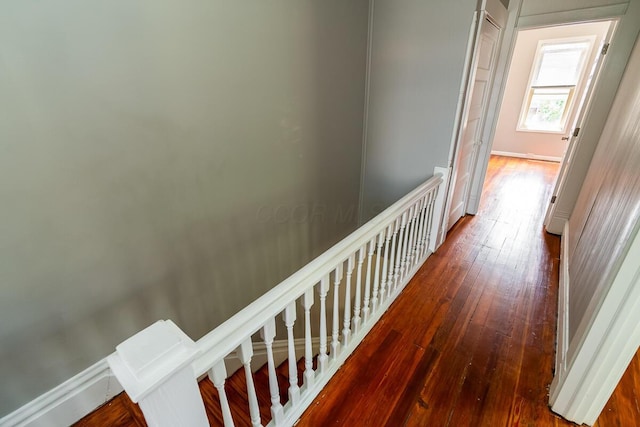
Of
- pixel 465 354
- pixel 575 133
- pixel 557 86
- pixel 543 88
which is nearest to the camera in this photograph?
pixel 465 354

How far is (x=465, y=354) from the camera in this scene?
1.58m

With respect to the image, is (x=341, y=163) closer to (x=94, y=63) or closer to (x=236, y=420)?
(x=94, y=63)

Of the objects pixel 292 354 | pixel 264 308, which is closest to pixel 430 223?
pixel 292 354

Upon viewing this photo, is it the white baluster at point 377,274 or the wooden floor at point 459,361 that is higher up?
the white baluster at point 377,274

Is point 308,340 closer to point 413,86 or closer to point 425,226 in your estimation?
point 425,226

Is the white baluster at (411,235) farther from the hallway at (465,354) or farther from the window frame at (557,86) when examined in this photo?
the window frame at (557,86)

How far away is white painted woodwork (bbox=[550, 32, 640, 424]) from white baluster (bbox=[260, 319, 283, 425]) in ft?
3.96

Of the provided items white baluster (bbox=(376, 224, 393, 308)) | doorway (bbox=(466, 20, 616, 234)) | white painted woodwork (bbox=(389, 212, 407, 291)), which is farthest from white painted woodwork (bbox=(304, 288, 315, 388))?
doorway (bbox=(466, 20, 616, 234))

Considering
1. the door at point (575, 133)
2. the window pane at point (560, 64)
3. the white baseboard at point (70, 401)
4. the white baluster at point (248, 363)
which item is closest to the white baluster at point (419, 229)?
the white baluster at point (248, 363)

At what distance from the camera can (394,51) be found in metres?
2.25

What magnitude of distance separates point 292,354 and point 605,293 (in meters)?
1.19

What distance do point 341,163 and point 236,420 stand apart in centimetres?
193

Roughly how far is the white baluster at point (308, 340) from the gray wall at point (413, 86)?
5.64 feet

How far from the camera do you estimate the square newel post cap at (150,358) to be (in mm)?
557
